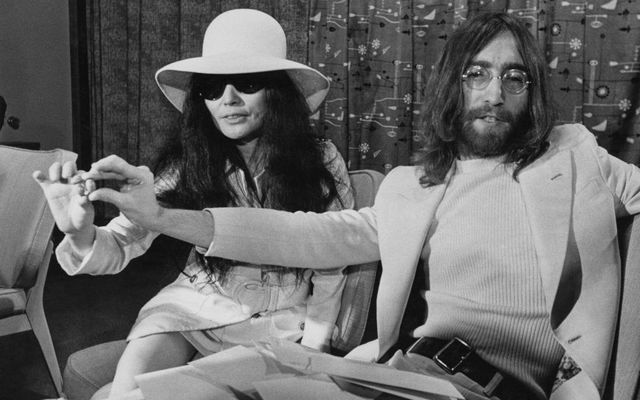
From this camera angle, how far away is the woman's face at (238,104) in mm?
1642

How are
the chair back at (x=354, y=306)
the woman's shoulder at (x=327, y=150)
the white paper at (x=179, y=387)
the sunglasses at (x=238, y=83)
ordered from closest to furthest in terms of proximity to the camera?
the white paper at (x=179, y=387) → the chair back at (x=354, y=306) → the sunglasses at (x=238, y=83) → the woman's shoulder at (x=327, y=150)

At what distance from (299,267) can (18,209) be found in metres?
1.25

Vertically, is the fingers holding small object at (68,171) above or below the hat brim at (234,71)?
below

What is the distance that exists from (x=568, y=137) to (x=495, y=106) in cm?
19

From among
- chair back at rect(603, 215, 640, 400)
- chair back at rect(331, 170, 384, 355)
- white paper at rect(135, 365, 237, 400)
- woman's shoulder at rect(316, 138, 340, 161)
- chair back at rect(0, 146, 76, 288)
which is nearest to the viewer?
white paper at rect(135, 365, 237, 400)

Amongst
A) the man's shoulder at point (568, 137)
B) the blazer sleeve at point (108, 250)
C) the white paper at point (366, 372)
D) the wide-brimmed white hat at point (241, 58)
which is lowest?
the white paper at point (366, 372)

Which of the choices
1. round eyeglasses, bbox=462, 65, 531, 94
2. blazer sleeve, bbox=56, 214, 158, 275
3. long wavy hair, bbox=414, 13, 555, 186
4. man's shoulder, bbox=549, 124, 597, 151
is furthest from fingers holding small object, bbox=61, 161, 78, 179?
man's shoulder, bbox=549, 124, 597, 151

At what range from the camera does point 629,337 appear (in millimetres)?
1178

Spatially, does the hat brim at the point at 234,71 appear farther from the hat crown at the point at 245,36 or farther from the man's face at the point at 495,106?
the man's face at the point at 495,106

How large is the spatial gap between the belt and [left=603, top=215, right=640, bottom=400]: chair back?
179mm

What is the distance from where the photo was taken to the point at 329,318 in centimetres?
154

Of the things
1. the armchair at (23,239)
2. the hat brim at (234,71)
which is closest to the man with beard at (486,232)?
the hat brim at (234,71)

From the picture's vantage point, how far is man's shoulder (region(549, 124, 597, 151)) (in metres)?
1.44

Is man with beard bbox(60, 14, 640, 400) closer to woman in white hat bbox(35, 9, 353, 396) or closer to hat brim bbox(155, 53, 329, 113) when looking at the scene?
woman in white hat bbox(35, 9, 353, 396)
